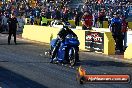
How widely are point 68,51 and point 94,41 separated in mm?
5487

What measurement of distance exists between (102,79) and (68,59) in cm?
787

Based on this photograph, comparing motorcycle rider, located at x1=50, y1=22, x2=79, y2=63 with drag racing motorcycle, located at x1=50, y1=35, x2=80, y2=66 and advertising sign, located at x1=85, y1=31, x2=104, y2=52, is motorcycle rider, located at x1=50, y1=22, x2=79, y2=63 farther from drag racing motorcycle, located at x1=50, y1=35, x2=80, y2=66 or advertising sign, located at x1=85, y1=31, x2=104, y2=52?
advertising sign, located at x1=85, y1=31, x2=104, y2=52

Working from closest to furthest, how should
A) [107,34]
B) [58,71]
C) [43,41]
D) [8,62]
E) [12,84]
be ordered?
[12,84], [58,71], [8,62], [107,34], [43,41]

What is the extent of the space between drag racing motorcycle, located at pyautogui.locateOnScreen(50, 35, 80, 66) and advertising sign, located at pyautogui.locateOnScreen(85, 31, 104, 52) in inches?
191

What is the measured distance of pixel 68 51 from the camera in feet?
52.8

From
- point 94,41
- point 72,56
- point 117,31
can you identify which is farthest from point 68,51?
point 117,31

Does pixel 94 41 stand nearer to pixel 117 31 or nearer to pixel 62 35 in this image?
pixel 117 31

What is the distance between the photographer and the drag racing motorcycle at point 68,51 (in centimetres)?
1573

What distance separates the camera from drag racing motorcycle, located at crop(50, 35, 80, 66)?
15727 millimetres

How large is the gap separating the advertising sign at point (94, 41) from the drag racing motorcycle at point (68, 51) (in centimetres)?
485

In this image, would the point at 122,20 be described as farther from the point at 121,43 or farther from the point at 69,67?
the point at 69,67

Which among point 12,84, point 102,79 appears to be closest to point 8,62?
point 12,84

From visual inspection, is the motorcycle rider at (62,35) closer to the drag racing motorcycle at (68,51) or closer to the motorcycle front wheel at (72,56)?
the drag racing motorcycle at (68,51)

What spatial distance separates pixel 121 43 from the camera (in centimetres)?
2094
